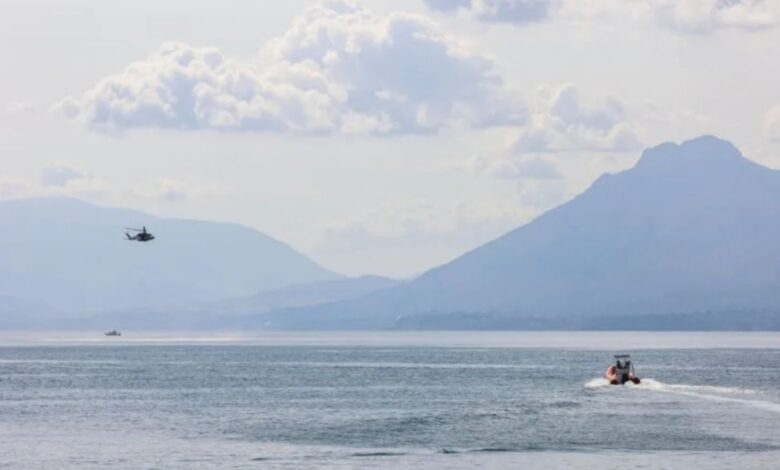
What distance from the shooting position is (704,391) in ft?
504

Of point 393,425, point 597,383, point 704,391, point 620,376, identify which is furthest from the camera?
point 597,383

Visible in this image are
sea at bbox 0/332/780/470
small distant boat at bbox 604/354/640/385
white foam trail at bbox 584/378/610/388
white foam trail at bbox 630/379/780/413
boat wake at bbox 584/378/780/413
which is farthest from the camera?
small distant boat at bbox 604/354/640/385

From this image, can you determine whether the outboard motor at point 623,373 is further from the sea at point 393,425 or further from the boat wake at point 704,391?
the sea at point 393,425

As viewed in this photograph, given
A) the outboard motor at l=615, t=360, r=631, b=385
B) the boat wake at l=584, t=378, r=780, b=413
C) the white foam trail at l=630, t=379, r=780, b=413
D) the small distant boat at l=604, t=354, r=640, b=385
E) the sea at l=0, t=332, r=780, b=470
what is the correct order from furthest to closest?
1. the outboard motor at l=615, t=360, r=631, b=385
2. the small distant boat at l=604, t=354, r=640, b=385
3. the boat wake at l=584, t=378, r=780, b=413
4. the white foam trail at l=630, t=379, r=780, b=413
5. the sea at l=0, t=332, r=780, b=470

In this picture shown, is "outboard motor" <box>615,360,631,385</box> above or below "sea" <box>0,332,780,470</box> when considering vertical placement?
above

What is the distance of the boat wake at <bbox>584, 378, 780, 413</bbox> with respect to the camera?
136 m

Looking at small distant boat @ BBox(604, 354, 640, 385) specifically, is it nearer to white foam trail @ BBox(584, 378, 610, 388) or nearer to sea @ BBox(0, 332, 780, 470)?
white foam trail @ BBox(584, 378, 610, 388)

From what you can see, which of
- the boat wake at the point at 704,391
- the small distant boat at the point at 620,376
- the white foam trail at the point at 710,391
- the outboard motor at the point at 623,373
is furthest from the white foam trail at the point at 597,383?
the white foam trail at the point at 710,391

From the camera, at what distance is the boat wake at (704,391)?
13550 centimetres

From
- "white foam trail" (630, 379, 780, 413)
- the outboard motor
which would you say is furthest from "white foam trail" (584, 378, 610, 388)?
"white foam trail" (630, 379, 780, 413)

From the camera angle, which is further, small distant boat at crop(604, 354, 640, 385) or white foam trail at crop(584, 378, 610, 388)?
small distant boat at crop(604, 354, 640, 385)

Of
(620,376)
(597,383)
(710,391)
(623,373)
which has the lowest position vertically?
(710,391)

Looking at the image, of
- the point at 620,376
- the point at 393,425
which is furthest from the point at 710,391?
the point at 393,425

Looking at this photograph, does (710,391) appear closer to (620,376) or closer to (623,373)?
(620,376)
